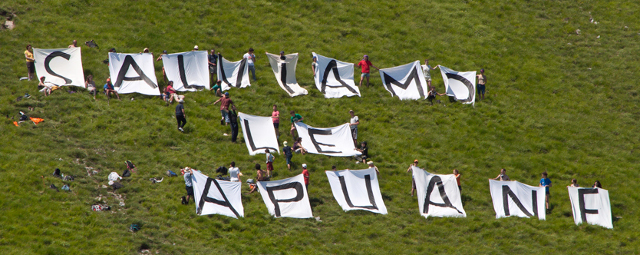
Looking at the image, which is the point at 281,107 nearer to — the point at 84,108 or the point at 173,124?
the point at 173,124

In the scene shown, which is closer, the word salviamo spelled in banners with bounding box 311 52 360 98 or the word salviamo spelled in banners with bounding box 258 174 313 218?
the word salviamo spelled in banners with bounding box 258 174 313 218

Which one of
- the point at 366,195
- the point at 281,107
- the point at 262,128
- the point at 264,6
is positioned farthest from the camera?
the point at 264,6

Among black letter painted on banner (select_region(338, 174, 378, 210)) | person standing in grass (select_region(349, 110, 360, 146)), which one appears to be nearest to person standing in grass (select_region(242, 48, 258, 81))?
person standing in grass (select_region(349, 110, 360, 146))

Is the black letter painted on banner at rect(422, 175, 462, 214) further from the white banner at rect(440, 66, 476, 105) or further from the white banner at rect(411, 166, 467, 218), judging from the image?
the white banner at rect(440, 66, 476, 105)

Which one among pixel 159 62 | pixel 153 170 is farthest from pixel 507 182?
pixel 159 62

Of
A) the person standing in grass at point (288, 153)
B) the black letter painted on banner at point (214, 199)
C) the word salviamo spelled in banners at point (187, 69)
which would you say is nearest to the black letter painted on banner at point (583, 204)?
the person standing in grass at point (288, 153)

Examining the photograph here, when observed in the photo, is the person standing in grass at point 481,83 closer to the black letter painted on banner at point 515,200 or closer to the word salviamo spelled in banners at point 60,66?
the black letter painted on banner at point 515,200
